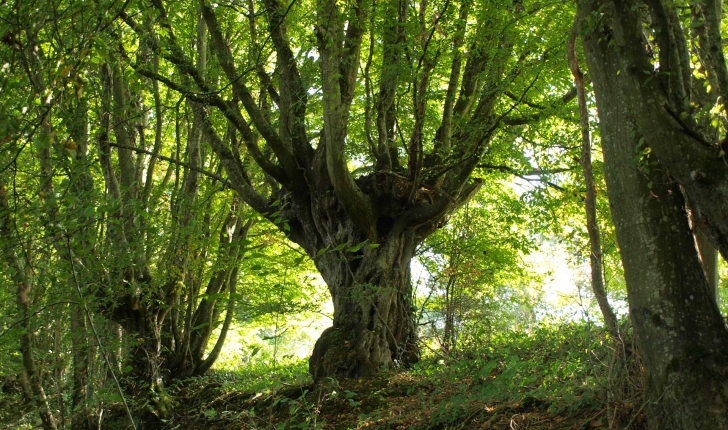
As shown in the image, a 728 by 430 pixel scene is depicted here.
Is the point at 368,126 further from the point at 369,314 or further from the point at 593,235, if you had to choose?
the point at 593,235

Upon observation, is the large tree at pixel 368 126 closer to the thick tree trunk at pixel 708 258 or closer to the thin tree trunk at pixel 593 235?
the thin tree trunk at pixel 593 235

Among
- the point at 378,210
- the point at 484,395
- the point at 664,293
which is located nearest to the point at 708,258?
the point at 664,293

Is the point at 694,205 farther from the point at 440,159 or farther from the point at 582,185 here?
the point at 582,185

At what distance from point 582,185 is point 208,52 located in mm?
6866

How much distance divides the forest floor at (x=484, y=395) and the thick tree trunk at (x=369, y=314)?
325 mm

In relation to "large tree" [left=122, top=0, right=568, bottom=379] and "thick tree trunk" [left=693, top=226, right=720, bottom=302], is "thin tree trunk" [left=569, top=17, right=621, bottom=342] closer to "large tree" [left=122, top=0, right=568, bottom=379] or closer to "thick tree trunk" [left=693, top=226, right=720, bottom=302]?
"thick tree trunk" [left=693, top=226, right=720, bottom=302]

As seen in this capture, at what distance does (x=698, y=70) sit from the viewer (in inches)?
159

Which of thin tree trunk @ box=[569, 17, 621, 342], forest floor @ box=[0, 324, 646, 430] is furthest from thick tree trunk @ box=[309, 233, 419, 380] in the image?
thin tree trunk @ box=[569, 17, 621, 342]

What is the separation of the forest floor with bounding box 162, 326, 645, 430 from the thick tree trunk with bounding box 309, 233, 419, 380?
32 cm

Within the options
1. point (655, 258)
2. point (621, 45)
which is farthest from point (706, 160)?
point (621, 45)

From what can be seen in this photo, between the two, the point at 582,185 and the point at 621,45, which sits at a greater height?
the point at 582,185

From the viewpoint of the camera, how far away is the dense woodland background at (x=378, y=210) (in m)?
3.41

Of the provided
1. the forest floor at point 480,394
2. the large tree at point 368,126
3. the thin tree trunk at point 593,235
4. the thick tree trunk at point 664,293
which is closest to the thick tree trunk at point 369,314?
the large tree at point 368,126

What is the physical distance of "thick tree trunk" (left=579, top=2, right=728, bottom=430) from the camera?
3258 millimetres
